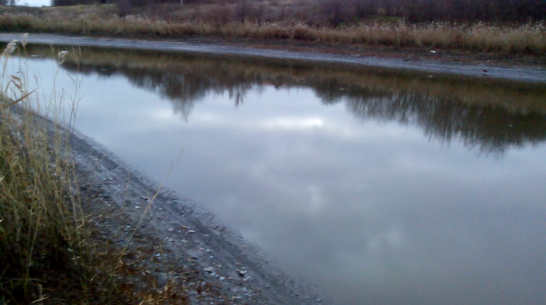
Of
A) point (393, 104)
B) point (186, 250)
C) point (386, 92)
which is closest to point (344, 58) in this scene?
point (386, 92)

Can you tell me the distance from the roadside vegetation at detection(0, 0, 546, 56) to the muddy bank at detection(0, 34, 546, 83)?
5.01 ft

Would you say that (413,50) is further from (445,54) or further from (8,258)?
(8,258)

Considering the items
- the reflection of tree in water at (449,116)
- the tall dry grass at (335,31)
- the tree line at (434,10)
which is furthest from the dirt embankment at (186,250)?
the tree line at (434,10)

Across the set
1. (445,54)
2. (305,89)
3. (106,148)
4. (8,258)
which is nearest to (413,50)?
(445,54)

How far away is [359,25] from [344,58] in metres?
7.18

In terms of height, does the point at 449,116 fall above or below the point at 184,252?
above

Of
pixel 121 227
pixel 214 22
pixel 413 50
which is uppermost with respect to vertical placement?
pixel 214 22

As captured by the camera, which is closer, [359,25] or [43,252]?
[43,252]

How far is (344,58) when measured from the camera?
827 inches

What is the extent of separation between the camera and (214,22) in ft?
93.1

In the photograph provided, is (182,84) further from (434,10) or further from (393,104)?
(434,10)

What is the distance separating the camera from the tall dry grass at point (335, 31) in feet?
64.5

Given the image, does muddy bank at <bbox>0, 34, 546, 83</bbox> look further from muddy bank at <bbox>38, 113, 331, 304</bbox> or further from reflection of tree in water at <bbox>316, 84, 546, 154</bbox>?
muddy bank at <bbox>38, 113, 331, 304</bbox>

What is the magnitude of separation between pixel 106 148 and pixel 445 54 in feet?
55.5
